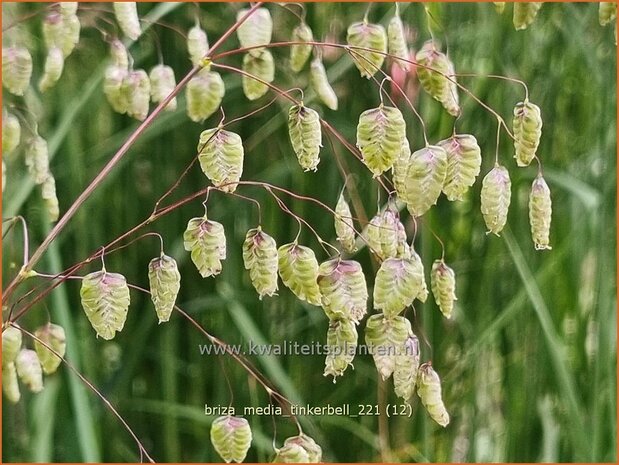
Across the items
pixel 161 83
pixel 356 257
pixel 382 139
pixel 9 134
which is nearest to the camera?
pixel 382 139

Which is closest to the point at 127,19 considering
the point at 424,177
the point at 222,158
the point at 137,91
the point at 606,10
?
the point at 137,91

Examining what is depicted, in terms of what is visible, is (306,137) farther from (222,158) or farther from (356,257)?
(356,257)

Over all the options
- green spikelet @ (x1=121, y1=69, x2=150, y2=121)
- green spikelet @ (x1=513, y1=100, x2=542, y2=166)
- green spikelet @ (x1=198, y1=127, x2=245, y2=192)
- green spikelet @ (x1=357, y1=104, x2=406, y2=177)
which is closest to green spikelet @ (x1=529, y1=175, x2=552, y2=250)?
green spikelet @ (x1=513, y1=100, x2=542, y2=166)

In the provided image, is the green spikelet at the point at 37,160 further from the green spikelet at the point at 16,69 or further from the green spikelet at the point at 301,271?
the green spikelet at the point at 301,271

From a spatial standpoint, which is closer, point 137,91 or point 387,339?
point 387,339

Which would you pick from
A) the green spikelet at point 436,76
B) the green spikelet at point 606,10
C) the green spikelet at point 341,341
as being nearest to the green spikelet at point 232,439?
the green spikelet at point 341,341

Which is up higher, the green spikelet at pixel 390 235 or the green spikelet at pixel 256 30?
the green spikelet at pixel 256 30

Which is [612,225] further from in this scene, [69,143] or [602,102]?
[69,143]
